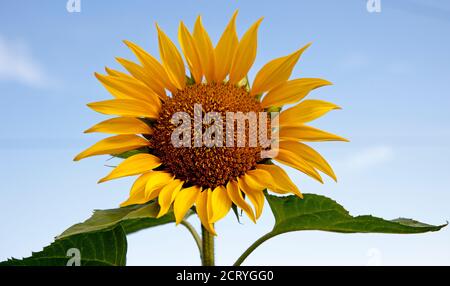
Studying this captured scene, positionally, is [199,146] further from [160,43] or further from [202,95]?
[160,43]

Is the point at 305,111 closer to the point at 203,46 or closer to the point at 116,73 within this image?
the point at 203,46

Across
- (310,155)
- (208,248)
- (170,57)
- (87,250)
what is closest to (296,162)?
(310,155)

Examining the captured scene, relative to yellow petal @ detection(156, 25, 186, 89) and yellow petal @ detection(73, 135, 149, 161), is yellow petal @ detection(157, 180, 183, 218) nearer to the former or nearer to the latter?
yellow petal @ detection(73, 135, 149, 161)

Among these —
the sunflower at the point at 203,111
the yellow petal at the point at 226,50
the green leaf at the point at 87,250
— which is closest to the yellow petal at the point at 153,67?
the sunflower at the point at 203,111

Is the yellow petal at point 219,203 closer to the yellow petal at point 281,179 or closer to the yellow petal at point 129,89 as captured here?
the yellow petal at point 281,179

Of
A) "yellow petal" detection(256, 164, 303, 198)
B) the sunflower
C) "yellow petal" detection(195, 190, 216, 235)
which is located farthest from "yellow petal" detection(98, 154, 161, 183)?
"yellow petal" detection(256, 164, 303, 198)
